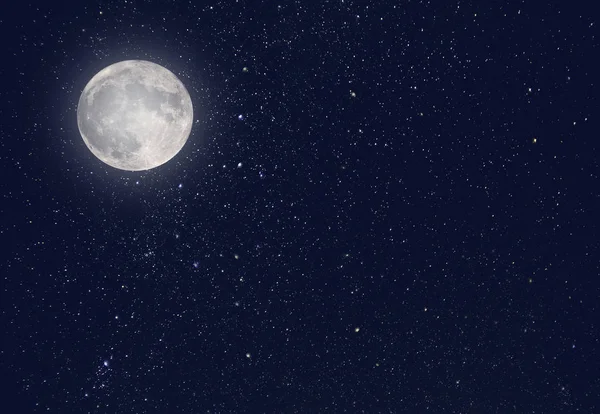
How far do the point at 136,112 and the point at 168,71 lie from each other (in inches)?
25.4

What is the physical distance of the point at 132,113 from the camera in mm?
4297

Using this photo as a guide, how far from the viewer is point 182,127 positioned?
4.91 metres

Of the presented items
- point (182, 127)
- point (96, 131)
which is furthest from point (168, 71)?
point (96, 131)

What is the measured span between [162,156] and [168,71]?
0.66m

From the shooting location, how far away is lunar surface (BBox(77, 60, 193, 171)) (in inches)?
170

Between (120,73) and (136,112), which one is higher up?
(120,73)

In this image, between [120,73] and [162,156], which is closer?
[120,73]

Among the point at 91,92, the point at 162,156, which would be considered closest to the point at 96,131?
the point at 91,92

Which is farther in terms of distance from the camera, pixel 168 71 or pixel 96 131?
pixel 168 71

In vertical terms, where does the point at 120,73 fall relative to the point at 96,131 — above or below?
above

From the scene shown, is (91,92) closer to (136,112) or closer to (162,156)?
(136,112)

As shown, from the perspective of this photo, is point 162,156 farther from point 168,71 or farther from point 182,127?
point 168,71

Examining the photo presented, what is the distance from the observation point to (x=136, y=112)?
170 inches

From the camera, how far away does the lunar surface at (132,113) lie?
432cm
